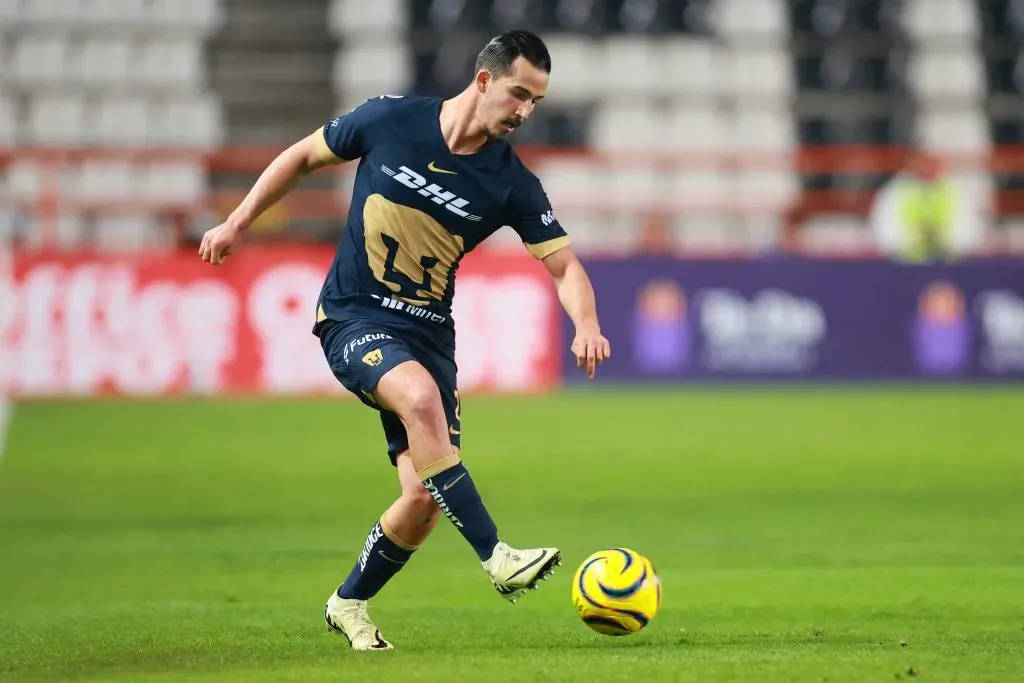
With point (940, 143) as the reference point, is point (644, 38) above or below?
above

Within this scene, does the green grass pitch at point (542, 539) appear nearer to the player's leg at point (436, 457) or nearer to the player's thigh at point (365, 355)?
the player's leg at point (436, 457)

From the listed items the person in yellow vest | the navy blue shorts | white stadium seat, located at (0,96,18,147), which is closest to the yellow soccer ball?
the navy blue shorts

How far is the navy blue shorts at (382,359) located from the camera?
6.03 meters

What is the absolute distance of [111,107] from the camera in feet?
87.7

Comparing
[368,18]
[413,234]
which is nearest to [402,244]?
[413,234]

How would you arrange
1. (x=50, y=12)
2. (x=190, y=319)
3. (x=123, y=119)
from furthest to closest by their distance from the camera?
(x=50, y=12) → (x=123, y=119) → (x=190, y=319)

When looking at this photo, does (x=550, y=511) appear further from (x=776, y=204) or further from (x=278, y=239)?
(x=776, y=204)

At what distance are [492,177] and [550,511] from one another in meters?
5.21

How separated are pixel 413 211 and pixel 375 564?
135 cm

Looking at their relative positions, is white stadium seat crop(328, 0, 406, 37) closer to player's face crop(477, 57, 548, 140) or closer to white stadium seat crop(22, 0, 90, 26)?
white stadium seat crop(22, 0, 90, 26)

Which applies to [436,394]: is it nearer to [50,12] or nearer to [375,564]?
[375,564]

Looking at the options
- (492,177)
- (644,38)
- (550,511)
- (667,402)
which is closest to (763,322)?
(667,402)

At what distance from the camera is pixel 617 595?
590 cm

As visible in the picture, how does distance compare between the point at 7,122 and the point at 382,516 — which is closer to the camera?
the point at 382,516
